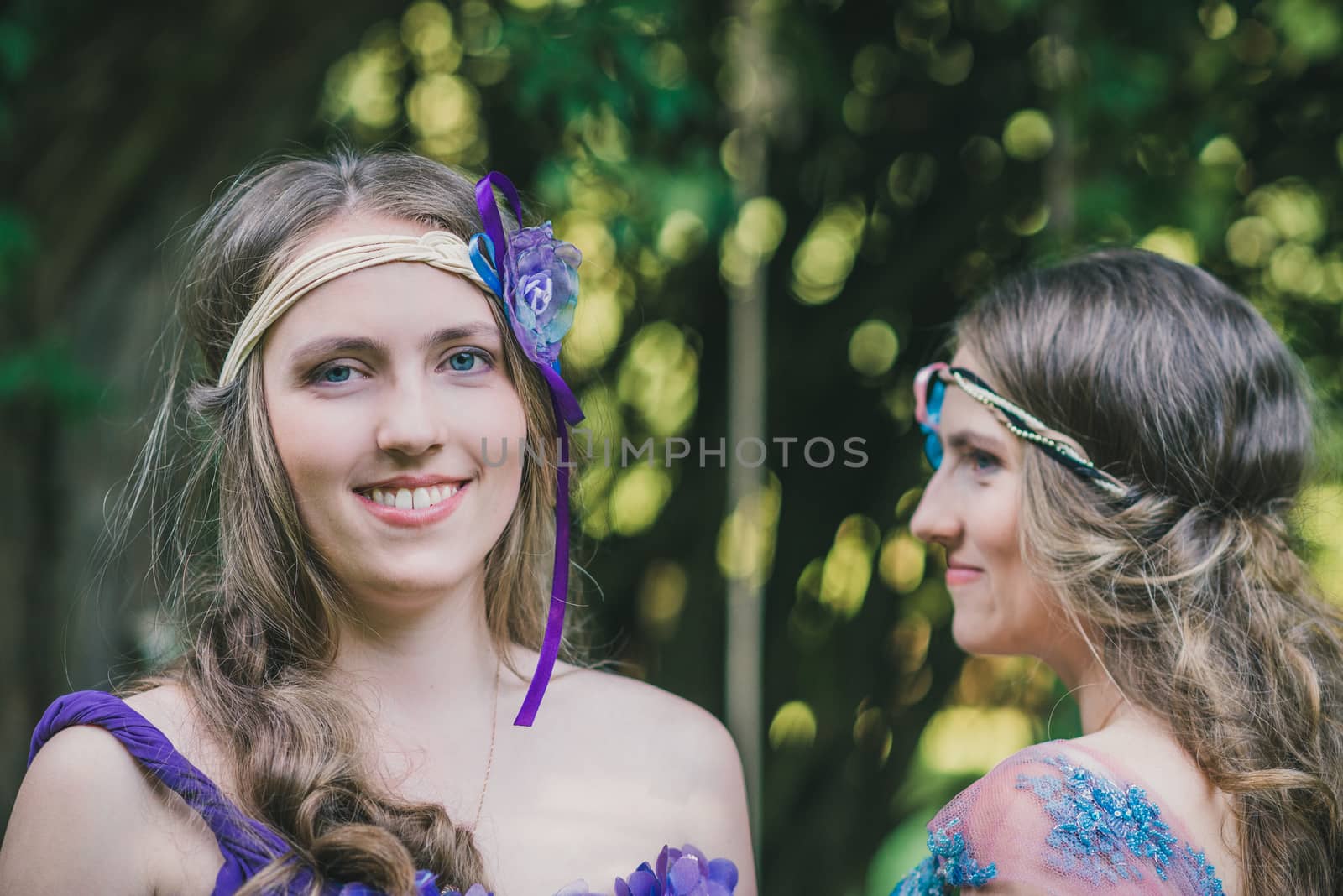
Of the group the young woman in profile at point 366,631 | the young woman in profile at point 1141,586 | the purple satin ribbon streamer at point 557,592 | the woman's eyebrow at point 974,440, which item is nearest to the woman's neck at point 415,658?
the young woman in profile at point 366,631

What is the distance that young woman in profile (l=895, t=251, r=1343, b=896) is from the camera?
1.80m

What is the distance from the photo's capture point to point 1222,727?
1.89 metres

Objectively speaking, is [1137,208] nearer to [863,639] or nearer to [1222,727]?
[863,639]

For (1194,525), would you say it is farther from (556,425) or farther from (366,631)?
(366,631)

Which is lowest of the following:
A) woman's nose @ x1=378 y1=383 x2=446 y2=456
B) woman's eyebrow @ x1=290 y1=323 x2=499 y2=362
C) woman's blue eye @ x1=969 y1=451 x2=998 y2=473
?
woman's blue eye @ x1=969 y1=451 x2=998 y2=473

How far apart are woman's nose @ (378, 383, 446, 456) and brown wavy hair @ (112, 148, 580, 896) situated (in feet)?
0.60

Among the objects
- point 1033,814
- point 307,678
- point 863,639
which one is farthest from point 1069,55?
point 307,678

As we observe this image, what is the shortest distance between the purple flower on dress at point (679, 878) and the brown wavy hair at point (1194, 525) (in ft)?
2.40

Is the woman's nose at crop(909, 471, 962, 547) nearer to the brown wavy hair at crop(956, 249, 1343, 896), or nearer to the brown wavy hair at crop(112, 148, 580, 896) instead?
the brown wavy hair at crop(956, 249, 1343, 896)

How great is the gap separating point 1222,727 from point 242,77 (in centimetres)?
276

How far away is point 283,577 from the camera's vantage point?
71.9 inches

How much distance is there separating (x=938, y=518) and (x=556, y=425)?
2.36ft

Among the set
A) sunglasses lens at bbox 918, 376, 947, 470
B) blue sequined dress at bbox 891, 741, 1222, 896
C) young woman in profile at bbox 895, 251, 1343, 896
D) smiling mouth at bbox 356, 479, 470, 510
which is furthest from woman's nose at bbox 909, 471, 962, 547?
smiling mouth at bbox 356, 479, 470, 510

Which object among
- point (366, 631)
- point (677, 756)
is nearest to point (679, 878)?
point (677, 756)
